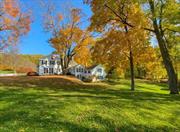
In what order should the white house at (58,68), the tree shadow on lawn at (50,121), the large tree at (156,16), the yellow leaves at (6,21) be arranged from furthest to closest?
the white house at (58,68)
the yellow leaves at (6,21)
the large tree at (156,16)
the tree shadow on lawn at (50,121)

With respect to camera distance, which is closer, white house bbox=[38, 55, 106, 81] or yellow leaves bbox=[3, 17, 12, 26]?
yellow leaves bbox=[3, 17, 12, 26]

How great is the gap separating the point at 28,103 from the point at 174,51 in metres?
32.3

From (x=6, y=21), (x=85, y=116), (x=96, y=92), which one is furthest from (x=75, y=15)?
(x=85, y=116)

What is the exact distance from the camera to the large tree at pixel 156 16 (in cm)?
2494

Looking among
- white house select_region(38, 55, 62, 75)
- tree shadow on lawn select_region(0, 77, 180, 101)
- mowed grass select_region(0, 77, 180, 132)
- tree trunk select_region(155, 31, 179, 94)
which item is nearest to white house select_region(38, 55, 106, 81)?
white house select_region(38, 55, 62, 75)

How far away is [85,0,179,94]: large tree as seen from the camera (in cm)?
2494

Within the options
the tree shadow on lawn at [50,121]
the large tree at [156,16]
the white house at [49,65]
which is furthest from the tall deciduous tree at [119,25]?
the white house at [49,65]

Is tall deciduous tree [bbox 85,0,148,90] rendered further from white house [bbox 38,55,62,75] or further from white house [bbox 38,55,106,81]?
white house [bbox 38,55,62,75]

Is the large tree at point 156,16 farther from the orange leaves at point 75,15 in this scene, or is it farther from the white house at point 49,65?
the white house at point 49,65

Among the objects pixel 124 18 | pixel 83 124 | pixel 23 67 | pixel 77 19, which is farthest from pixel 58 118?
pixel 23 67

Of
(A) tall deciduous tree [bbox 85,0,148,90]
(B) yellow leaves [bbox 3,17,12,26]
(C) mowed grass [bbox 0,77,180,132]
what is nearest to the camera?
(C) mowed grass [bbox 0,77,180,132]

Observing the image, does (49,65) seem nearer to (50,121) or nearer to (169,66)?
(169,66)

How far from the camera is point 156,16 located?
24750 mm

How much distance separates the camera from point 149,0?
2422 cm
